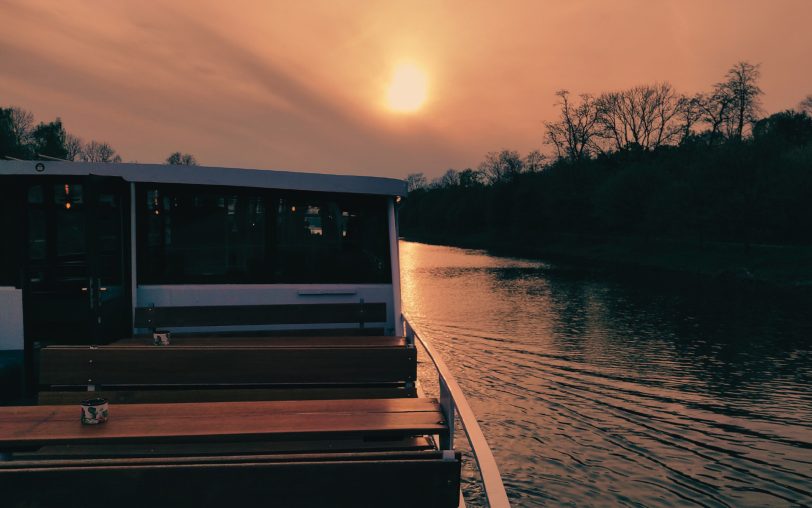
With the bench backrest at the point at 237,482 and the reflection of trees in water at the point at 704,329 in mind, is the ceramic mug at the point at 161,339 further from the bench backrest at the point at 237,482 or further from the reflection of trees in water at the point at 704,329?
the reflection of trees in water at the point at 704,329

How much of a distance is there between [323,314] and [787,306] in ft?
97.7

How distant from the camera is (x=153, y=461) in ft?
10.9

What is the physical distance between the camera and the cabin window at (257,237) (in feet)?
24.9

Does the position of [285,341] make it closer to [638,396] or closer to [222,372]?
[222,372]

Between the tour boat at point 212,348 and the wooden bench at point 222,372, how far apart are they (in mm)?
13

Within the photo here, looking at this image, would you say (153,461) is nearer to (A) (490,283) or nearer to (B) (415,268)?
(A) (490,283)

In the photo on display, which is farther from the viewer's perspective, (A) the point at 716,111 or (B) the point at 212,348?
(A) the point at 716,111

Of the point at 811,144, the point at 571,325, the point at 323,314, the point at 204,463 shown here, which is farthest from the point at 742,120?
the point at 204,463

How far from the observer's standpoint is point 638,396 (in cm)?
1468

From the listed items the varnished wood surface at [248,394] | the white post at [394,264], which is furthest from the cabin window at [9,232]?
the white post at [394,264]

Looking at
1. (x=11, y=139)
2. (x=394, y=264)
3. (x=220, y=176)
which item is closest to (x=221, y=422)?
(x=220, y=176)

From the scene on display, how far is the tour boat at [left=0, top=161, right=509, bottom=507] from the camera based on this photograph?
335 centimetres

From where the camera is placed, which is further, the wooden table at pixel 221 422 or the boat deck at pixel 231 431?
the wooden table at pixel 221 422

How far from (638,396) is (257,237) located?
419 inches
